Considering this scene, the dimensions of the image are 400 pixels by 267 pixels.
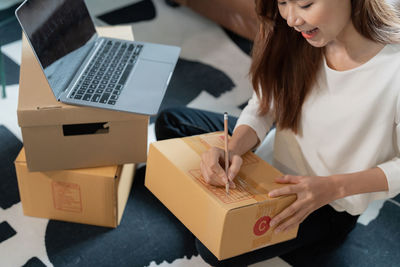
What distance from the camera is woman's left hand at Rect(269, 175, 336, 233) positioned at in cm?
107

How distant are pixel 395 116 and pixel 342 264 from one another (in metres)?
0.57

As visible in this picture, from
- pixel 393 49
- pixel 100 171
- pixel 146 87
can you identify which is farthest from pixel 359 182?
pixel 100 171

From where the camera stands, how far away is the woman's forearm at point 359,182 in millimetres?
1117

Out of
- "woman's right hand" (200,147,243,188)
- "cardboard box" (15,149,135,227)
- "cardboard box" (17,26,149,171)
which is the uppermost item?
"woman's right hand" (200,147,243,188)

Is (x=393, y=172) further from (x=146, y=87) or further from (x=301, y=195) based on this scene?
(x=146, y=87)

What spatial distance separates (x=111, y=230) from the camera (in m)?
1.52

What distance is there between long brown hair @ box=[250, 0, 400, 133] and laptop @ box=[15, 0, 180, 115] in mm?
268

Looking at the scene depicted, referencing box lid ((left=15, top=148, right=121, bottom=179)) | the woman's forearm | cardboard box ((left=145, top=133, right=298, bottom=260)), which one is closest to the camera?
cardboard box ((left=145, top=133, right=298, bottom=260))

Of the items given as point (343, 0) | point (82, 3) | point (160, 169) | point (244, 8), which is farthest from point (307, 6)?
point (244, 8)

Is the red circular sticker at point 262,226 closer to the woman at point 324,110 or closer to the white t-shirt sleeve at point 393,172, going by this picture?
the woman at point 324,110

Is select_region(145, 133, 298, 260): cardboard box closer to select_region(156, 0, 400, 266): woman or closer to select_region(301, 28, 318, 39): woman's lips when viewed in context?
select_region(156, 0, 400, 266): woman

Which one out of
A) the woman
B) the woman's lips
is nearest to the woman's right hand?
the woman

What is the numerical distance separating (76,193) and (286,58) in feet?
2.28

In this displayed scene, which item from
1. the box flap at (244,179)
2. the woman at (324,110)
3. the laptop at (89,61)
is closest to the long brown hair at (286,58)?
the woman at (324,110)
